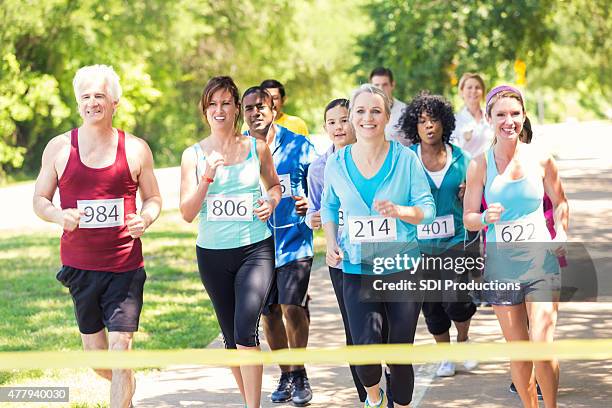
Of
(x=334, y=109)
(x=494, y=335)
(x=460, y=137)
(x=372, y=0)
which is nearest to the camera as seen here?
(x=334, y=109)

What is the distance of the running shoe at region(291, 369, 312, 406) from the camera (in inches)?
302

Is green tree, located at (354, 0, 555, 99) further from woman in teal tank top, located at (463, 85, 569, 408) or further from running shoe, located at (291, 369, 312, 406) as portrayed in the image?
woman in teal tank top, located at (463, 85, 569, 408)

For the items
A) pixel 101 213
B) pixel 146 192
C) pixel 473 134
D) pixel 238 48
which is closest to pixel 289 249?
pixel 146 192

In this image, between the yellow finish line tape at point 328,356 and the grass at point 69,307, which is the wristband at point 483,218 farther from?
the grass at point 69,307

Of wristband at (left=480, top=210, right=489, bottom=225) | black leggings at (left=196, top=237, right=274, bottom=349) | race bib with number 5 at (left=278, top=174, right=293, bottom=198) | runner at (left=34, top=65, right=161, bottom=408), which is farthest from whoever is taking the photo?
race bib with number 5 at (left=278, top=174, right=293, bottom=198)

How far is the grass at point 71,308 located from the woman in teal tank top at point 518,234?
9.38ft

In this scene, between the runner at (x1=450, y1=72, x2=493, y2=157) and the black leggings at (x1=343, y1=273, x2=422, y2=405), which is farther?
the runner at (x1=450, y1=72, x2=493, y2=157)

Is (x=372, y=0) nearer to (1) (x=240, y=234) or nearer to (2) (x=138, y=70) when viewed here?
(2) (x=138, y=70)

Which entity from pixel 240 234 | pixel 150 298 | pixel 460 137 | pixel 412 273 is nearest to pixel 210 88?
pixel 240 234

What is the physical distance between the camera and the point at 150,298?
1297 cm

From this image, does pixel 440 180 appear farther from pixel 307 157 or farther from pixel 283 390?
pixel 283 390

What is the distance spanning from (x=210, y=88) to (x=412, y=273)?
1.57 m

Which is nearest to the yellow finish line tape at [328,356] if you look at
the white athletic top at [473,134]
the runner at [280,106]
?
the runner at [280,106]

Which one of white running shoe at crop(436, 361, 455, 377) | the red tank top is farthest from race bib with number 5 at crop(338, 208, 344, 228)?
white running shoe at crop(436, 361, 455, 377)
